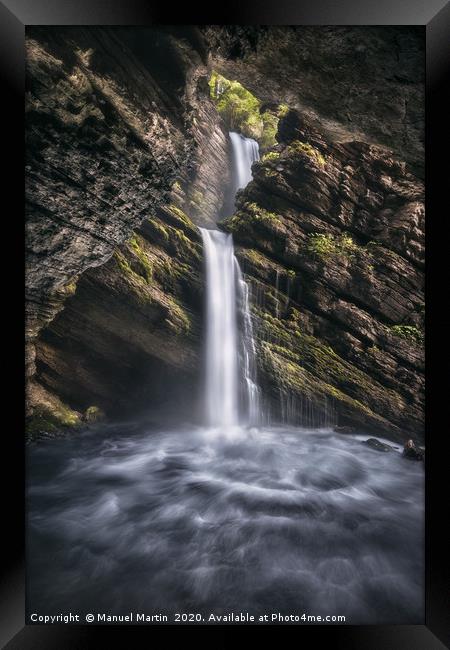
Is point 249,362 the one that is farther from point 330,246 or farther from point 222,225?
point 222,225

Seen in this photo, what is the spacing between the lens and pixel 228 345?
895 centimetres

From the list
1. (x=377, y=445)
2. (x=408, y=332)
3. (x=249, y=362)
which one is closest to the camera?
(x=377, y=445)

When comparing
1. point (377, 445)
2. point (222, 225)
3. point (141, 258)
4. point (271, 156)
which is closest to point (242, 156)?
point (271, 156)

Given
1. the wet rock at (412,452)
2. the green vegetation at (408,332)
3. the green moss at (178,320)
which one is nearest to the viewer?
the wet rock at (412,452)

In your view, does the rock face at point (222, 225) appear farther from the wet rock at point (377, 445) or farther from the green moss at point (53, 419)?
the wet rock at point (377, 445)

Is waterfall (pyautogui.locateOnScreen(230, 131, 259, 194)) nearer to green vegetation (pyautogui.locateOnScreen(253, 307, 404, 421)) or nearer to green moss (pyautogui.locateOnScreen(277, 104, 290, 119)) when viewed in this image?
green moss (pyautogui.locateOnScreen(277, 104, 290, 119))

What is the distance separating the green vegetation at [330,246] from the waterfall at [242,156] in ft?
24.9

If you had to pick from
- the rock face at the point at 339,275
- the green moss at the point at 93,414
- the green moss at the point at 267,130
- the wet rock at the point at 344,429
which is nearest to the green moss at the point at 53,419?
the green moss at the point at 93,414

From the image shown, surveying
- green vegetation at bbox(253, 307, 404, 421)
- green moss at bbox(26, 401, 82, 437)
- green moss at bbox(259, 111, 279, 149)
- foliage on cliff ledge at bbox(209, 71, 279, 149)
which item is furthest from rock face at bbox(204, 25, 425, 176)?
green moss at bbox(259, 111, 279, 149)

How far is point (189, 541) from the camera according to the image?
163 inches

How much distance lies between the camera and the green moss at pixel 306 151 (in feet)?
27.0

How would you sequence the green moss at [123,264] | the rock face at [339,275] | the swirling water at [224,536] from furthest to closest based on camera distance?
1. the green moss at [123,264]
2. the rock face at [339,275]
3. the swirling water at [224,536]

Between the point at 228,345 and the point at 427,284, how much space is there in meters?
6.37
